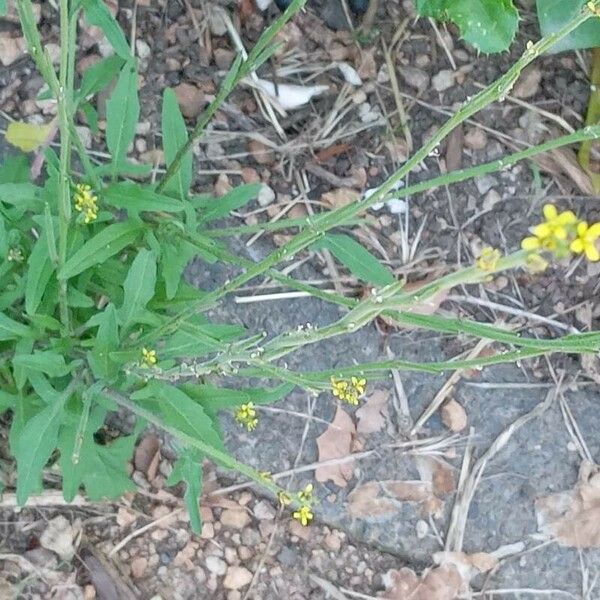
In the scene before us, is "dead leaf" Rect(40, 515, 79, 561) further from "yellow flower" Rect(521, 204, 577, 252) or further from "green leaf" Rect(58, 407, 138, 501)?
"yellow flower" Rect(521, 204, 577, 252)

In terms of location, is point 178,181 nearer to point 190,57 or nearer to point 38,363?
point 38,363

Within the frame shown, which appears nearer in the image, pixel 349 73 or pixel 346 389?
pixel 346 389

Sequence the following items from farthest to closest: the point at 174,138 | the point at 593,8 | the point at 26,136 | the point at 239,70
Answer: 1. the point at 26,136
2. the point at 174,138
3. the point at 239,70
4. the point at 593,8

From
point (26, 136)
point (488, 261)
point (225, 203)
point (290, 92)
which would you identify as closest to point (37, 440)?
point (225, 203)

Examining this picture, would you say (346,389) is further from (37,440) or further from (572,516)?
(572,516)

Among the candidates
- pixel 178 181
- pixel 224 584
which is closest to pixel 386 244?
pixel 178 181
